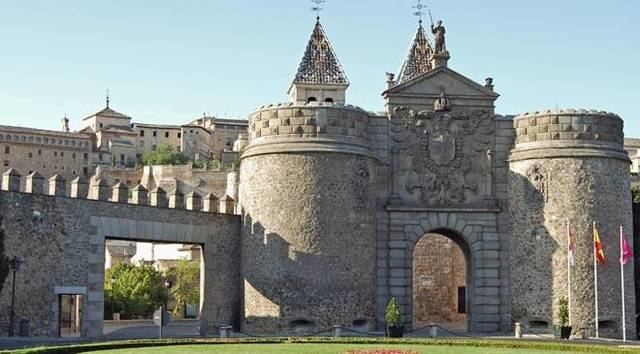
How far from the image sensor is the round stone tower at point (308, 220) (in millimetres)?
33000

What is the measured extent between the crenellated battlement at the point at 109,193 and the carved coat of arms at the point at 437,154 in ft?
22.2

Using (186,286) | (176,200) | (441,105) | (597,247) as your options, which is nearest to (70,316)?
(176,200)

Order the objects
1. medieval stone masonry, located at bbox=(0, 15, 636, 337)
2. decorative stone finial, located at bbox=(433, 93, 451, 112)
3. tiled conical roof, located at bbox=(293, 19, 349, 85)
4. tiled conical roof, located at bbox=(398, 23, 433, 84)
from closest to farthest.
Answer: medieval stone masonry, located at bbox=(0, 15, 636, 337), decorative stone finial, located at bbox=(433, 93, 451, 112), tiled conical roof, located at bbox=(398, 23, 433, 84), tiled conical roof, located at bbox=(293, 19, 349, 85)

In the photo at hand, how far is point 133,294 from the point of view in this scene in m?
57.0

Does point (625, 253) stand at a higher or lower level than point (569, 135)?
lower

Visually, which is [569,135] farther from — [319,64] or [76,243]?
[319,64]

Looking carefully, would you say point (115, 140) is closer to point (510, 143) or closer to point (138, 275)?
point (138, 275)

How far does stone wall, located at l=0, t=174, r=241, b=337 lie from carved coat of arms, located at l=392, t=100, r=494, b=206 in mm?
7568

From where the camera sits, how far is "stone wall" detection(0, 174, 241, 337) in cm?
2917

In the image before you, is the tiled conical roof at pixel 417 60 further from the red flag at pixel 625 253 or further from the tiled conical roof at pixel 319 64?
the red flag at pixel 625 253

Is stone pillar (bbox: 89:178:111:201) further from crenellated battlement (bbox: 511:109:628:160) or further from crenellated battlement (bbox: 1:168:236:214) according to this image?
crenellated battlement (bbox: 511:109:628:160)

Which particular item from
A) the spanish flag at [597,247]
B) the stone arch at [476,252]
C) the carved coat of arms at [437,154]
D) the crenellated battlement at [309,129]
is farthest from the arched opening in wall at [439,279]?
the crenellated battlement at [309,129]

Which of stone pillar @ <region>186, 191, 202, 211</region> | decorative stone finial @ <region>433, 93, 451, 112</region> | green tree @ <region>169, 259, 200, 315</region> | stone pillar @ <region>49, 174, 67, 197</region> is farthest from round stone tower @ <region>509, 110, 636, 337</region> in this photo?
green tree @ <region>169, 259, 200, 315</region>

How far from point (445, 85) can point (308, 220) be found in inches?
301
